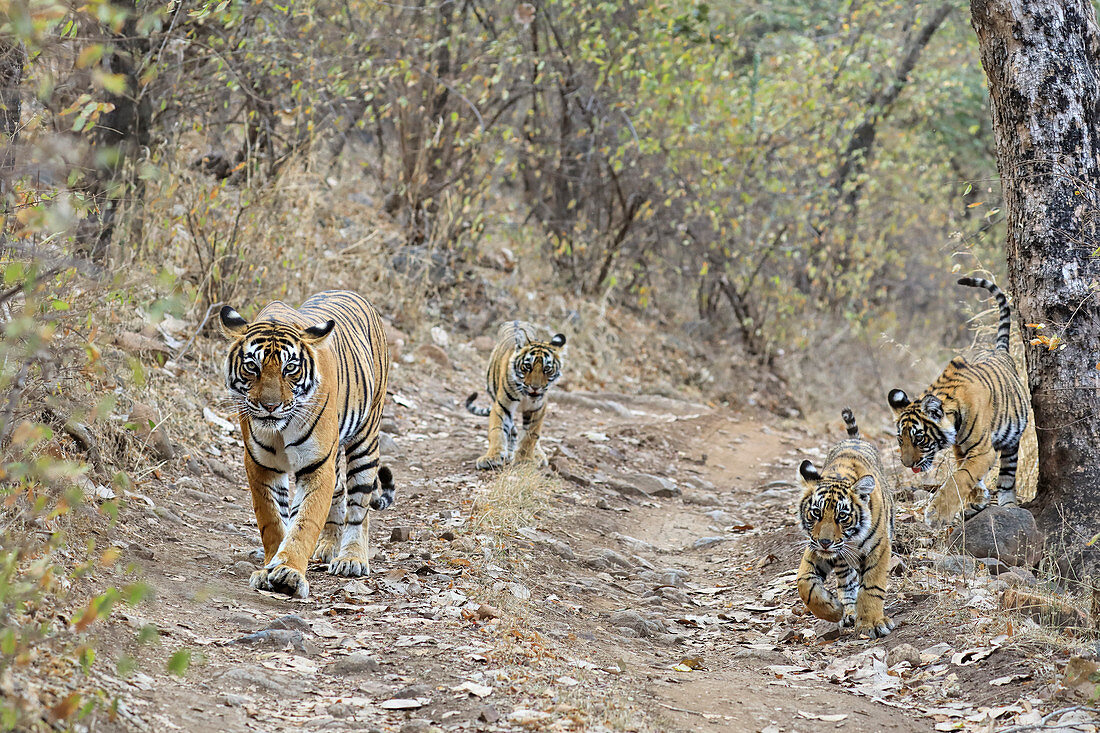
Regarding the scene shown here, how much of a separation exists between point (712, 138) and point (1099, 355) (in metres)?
9.71

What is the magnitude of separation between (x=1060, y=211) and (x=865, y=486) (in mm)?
2250

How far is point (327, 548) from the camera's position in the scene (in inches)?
235

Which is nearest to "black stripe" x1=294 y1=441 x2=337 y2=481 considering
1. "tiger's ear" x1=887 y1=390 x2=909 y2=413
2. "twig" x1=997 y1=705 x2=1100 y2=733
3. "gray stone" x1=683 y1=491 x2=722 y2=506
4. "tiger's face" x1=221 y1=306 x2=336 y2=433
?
"tiger's face" x1=221 y1=306 x2=336 y2=433

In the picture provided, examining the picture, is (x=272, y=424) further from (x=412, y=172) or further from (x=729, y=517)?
(x=412, y=172)

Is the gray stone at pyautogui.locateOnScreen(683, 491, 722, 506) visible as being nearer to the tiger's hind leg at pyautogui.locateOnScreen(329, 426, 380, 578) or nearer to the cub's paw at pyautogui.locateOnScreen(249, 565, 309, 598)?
the tiger's hind leg at pyautogui.locateOnScreen(329, 426, 380, 578)

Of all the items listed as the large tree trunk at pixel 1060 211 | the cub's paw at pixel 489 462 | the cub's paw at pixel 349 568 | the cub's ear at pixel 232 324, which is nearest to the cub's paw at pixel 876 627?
the large tree trunk at pixel 1060 211

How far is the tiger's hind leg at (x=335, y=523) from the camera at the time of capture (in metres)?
5.95

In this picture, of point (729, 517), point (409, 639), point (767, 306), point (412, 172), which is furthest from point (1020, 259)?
point (767, 306)

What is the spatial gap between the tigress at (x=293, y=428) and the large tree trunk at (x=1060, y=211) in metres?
4.22

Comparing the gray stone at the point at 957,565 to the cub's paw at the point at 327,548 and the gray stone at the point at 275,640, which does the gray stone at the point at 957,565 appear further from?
the gray stone at the point at 275,640

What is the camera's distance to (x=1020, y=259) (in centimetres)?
643

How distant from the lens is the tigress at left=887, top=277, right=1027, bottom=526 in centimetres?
714

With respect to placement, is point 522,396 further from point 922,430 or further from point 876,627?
point 876,627

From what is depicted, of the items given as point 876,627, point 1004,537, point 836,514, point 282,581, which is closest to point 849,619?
point 876,627
